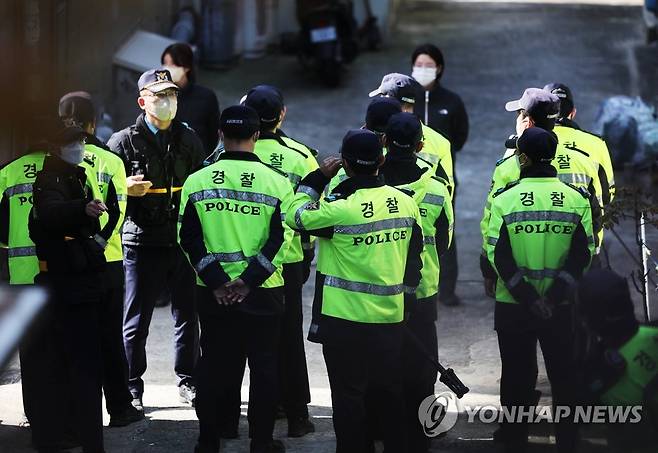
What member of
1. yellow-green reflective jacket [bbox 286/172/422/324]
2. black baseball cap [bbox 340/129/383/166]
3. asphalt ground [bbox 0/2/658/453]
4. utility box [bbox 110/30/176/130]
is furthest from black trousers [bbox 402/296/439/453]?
utility box [bbox 110/30/176/130]

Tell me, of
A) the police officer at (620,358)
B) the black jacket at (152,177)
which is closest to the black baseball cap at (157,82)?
the black jacket at (152,177)

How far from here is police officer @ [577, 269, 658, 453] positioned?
11.2 ft

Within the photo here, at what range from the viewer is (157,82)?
18.7 ft

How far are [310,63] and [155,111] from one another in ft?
30.6

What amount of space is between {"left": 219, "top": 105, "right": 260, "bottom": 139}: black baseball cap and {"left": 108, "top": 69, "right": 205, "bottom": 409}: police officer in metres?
1.03

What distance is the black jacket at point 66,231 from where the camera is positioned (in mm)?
4430

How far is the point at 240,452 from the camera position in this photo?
5156mm

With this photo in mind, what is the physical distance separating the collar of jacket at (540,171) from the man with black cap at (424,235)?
45 cm

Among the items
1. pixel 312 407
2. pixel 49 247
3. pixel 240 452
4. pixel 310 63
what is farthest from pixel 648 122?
pixel 49 247

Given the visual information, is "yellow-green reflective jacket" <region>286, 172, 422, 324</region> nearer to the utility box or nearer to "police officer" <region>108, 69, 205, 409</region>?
"police officer" <region>108, 69, 205, 409</region>

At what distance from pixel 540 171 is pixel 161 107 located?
209cm

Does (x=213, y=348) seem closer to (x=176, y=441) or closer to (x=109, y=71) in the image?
(x=176, y=441)

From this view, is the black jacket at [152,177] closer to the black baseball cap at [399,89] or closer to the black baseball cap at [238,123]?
the black baseball cap at [238,123]

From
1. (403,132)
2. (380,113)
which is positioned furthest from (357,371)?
(380,113)
